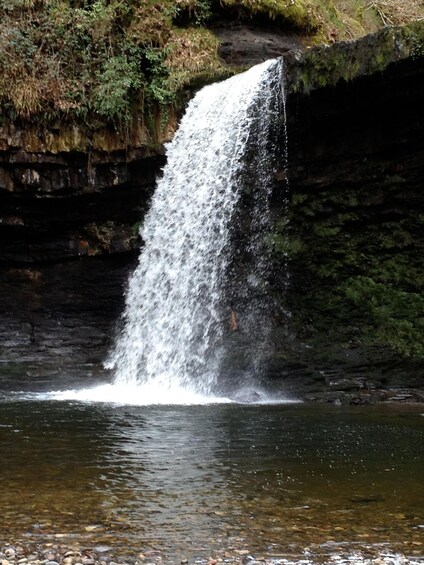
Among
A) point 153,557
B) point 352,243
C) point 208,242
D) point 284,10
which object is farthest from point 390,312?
point 153,557

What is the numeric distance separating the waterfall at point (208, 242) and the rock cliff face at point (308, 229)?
393mm

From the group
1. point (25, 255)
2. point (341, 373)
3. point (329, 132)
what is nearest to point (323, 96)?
point (329, 132)

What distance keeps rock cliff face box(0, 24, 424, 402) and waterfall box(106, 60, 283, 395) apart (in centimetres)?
39

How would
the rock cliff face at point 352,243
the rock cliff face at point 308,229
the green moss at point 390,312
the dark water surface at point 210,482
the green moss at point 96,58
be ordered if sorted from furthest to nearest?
the green moss at point 96,58
the green moss at point 390,312
the rock cliff face at point 352,243
the rock cliff face at point 308,229
the dark water surface at point 210,482

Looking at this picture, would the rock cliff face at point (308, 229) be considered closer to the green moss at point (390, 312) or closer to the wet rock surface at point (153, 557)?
the green moss at point (390, 312)

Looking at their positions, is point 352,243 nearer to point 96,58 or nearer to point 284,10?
point 284,10

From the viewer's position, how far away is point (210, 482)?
481 cm

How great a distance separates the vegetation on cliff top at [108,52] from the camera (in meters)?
A: 11.9

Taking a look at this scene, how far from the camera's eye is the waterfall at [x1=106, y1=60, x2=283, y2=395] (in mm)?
10758

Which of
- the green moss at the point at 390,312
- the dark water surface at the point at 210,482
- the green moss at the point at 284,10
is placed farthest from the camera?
the green moss at the point at 284,10

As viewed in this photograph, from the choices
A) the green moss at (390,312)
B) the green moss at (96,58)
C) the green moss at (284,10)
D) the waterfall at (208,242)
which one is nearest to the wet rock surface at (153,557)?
the waterfall at (208,242)

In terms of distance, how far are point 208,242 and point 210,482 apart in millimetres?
6690

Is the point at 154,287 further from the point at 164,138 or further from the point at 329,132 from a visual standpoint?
the point at 329,132

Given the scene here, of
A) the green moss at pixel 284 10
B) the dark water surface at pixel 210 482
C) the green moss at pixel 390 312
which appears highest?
the green moss at pixel 284 10
